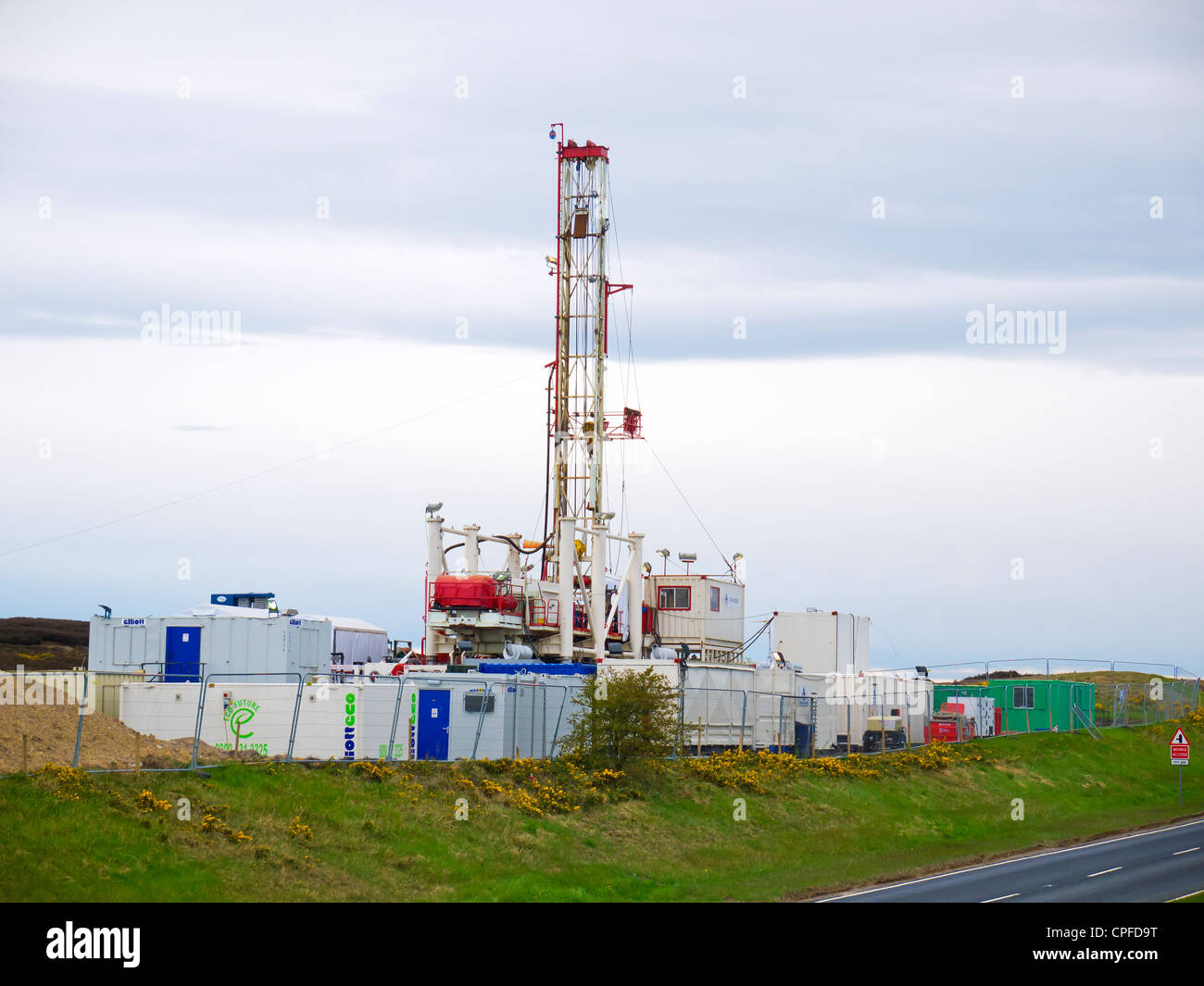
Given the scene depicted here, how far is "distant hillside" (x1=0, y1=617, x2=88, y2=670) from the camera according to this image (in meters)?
54.6

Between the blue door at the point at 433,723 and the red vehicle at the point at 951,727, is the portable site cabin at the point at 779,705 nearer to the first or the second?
the red vehicle at the point at 951,727

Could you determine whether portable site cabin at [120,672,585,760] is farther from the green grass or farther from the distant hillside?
the distant hillside

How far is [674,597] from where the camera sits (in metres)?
50.3

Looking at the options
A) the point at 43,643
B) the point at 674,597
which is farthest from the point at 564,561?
the point at 43,643

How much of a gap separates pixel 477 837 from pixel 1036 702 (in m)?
37.6

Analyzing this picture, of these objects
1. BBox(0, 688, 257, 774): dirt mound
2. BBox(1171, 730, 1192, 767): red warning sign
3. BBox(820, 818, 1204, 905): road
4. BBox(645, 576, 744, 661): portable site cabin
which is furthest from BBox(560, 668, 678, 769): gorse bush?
BBox(1171, 730, 1192, 767): red warning sign

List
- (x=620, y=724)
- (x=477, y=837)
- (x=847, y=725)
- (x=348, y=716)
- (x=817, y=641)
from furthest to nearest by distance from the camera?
(x=817, y=641) < (x=847, y=725) < (x=620, y=724) < (x=348, y=716) < (x=477, y=837)

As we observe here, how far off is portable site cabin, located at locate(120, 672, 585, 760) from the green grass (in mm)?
1731

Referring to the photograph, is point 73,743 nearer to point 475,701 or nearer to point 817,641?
point 475,701

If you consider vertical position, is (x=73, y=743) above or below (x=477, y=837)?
above
